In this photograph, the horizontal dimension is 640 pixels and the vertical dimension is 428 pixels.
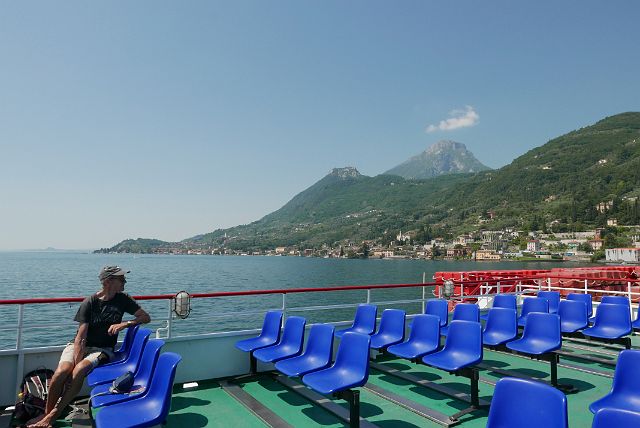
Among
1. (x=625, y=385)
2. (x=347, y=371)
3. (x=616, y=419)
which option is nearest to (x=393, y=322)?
(x=347, y=371)

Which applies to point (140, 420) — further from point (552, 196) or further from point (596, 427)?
point (552, 196)

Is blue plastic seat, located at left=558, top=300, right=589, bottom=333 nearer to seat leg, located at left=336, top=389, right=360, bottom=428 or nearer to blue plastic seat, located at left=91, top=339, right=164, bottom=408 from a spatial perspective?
seat leg, located at left=336, top=389, right=360, bottom=428

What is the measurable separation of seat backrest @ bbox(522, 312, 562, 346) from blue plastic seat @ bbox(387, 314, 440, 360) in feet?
3.98

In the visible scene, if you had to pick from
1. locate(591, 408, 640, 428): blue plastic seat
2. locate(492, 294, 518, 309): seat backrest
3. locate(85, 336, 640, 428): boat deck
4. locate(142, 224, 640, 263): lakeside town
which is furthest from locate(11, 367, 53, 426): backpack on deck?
locate(142, 224, 640, 263): lakeside town

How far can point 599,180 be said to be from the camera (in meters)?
162

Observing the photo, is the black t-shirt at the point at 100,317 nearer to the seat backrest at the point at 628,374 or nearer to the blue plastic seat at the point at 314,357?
the blue plastic seat at the point at 314,357

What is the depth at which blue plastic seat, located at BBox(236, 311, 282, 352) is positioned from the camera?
5305 millimetres

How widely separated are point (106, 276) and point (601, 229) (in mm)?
156026

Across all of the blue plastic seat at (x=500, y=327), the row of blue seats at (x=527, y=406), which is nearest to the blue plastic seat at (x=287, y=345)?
the blue plastic seat at (x=500, y=327)

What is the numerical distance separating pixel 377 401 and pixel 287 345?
116 cm

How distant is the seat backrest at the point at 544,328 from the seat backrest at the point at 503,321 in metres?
0.20

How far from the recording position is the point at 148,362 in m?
3.77

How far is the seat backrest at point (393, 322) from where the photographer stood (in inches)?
216

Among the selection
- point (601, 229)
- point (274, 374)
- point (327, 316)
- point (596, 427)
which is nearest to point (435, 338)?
point (274, 374)
